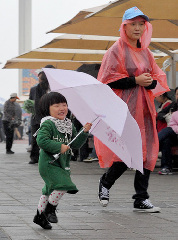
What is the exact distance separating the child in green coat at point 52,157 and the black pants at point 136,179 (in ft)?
4.63

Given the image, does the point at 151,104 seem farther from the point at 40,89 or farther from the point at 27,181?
the point at 40,89

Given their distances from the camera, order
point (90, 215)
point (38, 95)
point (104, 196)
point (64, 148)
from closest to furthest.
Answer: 1. point (64, 148)
2. point (90, 215)
3. point (104, 196)
4. point (38, 95)

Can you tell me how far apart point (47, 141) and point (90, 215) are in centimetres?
116

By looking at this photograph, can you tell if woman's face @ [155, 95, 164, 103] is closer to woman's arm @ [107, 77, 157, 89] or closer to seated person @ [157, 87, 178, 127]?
seated person @ [157, 87, 178, 127]

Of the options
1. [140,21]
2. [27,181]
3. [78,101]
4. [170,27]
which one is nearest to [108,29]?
[170,27]

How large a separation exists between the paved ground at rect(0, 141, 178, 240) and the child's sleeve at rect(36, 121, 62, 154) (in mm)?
598

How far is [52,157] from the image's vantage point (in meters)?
5.35

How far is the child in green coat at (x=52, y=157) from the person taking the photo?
208 inches

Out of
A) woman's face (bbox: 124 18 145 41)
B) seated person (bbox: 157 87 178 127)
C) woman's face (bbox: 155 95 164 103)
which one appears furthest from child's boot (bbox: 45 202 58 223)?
woman's face (bbox: 155 95 164 103)

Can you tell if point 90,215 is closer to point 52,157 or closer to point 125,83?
point 52,157

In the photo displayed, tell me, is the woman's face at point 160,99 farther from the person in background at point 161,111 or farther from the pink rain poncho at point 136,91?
the pink rain poncho at point 136,91

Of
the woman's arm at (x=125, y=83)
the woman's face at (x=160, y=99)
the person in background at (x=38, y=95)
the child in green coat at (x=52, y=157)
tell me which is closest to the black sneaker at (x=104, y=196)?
the woman's arm at (x=125, y=83)

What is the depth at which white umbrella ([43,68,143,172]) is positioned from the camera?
5301 mm

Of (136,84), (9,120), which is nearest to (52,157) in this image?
(136,84)
